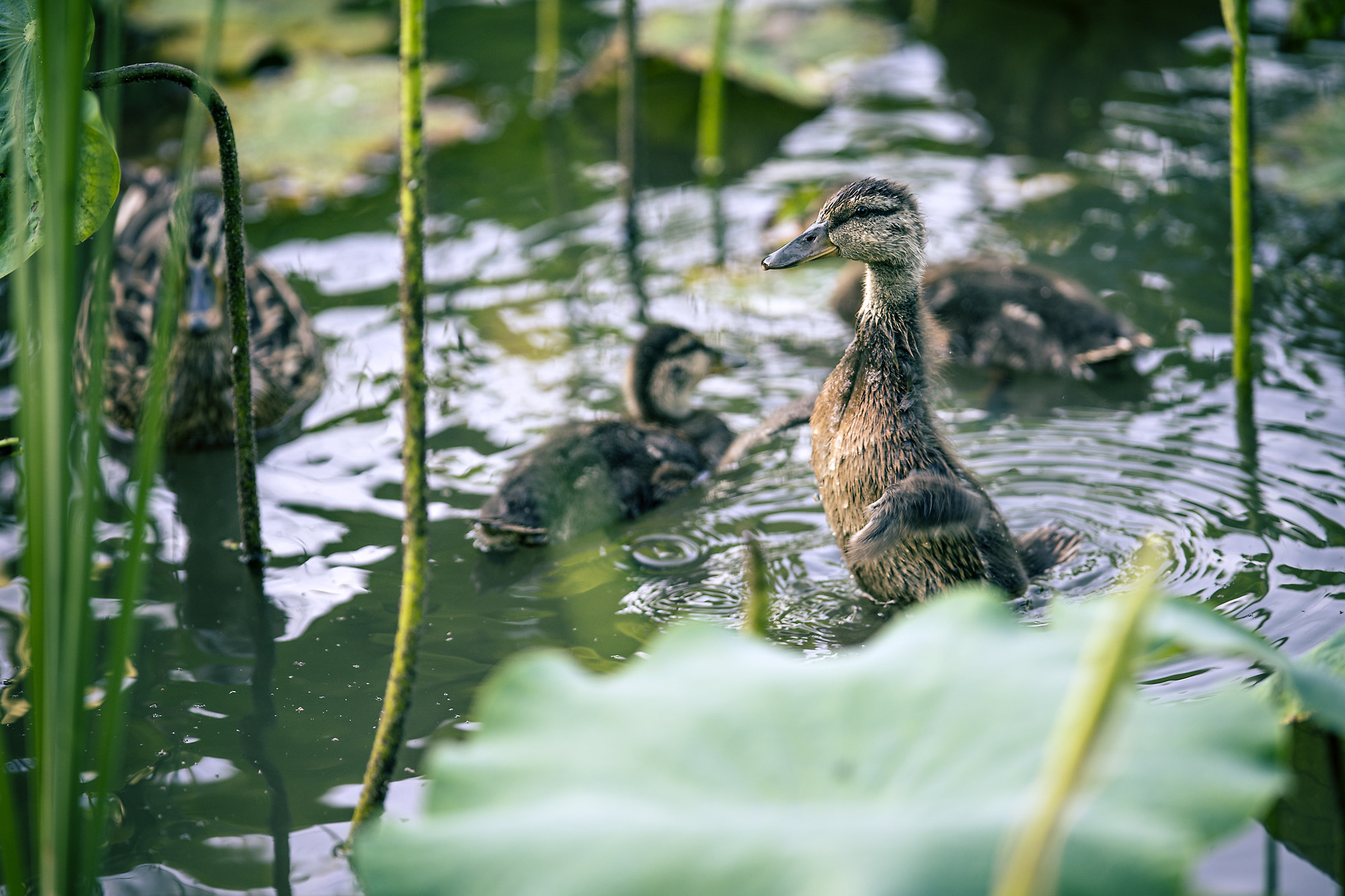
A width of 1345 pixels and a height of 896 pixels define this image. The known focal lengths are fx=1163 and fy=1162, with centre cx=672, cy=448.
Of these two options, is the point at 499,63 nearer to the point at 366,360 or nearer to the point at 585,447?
the point at 366,360

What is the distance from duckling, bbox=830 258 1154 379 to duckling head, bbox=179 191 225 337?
220 cm

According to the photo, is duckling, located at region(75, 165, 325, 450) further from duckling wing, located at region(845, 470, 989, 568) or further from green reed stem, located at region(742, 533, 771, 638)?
green reed stem, located at region(742, 533, 771, 638)

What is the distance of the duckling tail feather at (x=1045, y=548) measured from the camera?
9.43ft

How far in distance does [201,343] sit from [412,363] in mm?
2431

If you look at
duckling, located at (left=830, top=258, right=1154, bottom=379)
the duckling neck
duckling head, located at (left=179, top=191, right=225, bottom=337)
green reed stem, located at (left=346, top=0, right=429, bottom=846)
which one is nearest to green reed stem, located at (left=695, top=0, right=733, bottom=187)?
duckling, located at (left=830, top=258, right=1154, bottom=379)

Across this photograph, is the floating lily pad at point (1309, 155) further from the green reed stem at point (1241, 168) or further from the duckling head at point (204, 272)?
the duckling head at point (204, 272)

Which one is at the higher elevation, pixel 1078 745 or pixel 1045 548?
pixel 1078 745

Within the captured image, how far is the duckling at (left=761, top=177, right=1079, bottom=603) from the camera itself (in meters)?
2.65

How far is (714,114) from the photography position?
5070mm

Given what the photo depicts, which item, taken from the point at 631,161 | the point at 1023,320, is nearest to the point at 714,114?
the point at 631,161

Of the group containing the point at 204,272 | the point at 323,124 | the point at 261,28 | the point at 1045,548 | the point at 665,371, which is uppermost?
the point at 261,28

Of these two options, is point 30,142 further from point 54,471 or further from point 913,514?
point 913,514

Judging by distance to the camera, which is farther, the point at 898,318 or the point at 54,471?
the point at 898,318

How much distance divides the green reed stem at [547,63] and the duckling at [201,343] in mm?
2299
